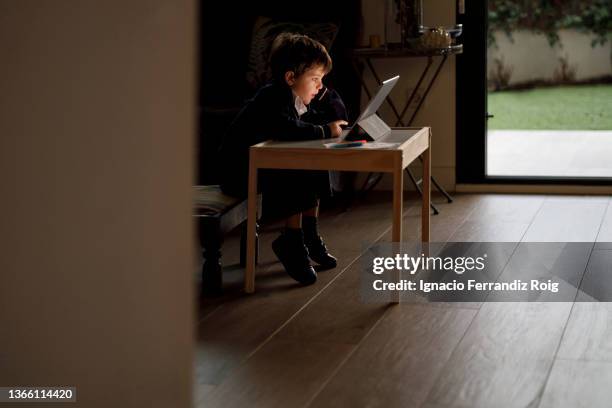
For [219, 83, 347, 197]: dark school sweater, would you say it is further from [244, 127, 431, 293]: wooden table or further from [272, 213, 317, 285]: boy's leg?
[272, 213, 317, 285]: boy's leg

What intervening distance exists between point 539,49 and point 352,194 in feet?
5.16

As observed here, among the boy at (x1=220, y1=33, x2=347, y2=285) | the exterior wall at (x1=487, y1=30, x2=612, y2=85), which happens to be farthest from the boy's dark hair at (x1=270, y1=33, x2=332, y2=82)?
the exterior wall at (x1=487, y1=30, x2=612, y2=85)

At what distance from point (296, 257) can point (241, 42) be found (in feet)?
6.48

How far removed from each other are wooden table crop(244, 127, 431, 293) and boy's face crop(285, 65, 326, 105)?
0.69 feet

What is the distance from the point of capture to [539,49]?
5.73 meters

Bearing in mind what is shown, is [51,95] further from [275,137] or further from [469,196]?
[469,196]

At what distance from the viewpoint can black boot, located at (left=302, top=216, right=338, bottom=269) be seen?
144 inches

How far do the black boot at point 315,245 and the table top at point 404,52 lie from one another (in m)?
1.44

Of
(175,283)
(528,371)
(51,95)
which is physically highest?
(51,95)

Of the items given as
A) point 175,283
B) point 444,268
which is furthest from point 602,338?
point 175,283

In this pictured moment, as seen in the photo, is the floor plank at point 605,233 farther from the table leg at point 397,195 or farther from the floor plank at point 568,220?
the table leg at point 397,195

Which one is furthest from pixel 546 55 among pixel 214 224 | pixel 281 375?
pixel 281 375

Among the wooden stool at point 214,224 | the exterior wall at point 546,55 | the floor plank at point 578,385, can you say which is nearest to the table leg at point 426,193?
the wooden stool at point 214,224

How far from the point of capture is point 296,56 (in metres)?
3.41
